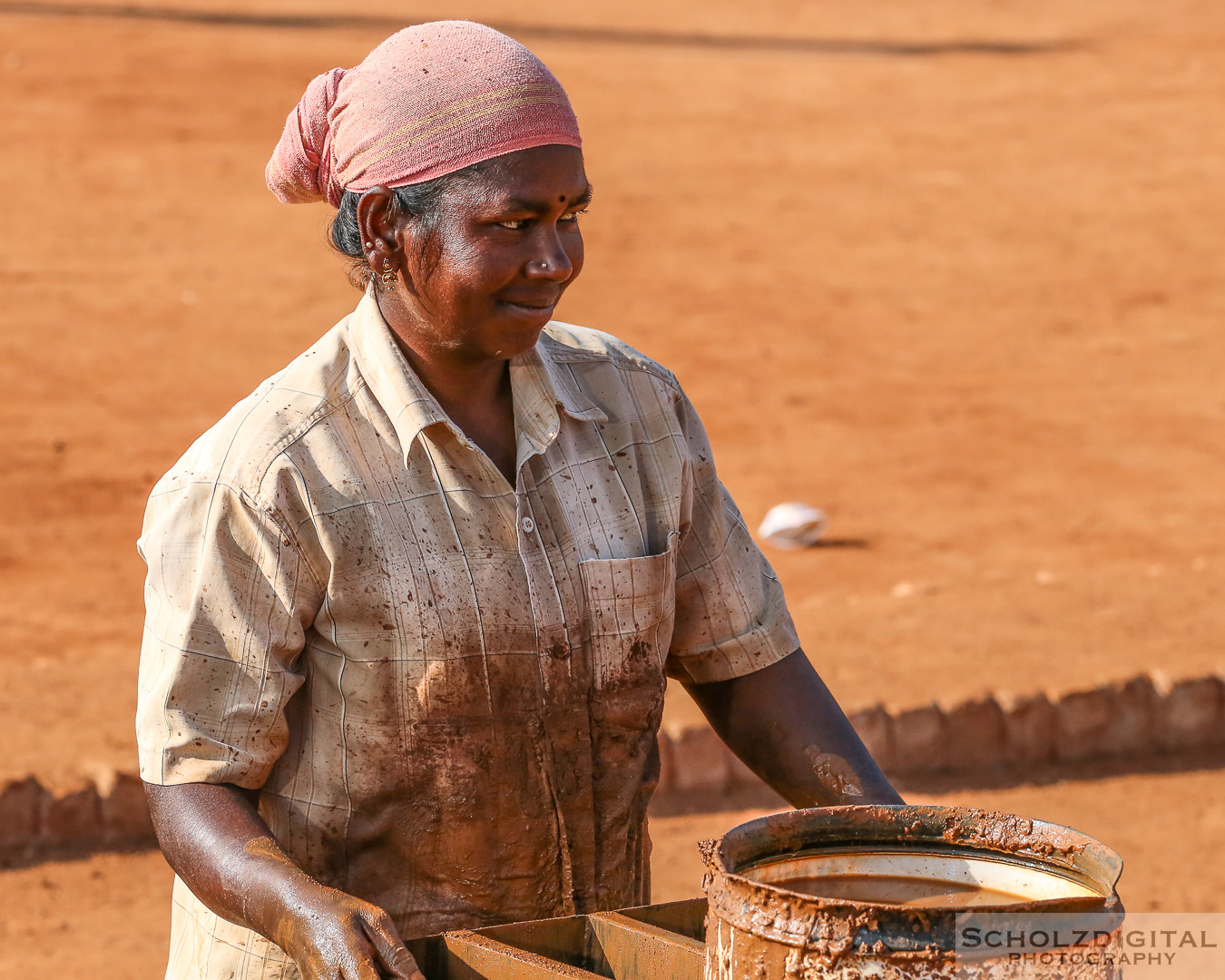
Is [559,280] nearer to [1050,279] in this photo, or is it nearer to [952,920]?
[952,920]

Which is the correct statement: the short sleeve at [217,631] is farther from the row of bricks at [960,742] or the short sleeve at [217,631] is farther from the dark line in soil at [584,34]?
the dark line in soil at [584,34]

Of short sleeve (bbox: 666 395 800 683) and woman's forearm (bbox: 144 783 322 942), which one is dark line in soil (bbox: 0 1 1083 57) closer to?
short sleeve (bbox: 666 395 800 683)

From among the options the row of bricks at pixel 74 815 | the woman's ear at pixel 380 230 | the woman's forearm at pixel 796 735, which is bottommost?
the row of bricks at pixel 74 815

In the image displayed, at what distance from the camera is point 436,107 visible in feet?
7.03

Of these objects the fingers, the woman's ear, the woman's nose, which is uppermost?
the woman's ear

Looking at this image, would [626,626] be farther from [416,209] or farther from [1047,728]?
[1047,728]

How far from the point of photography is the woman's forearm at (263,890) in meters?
1.85

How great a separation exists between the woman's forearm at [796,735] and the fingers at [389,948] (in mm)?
758

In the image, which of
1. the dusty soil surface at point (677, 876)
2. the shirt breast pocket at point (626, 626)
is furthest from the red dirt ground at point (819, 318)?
the shirt breast pocket at point (626, 626)

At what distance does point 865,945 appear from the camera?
156 cm

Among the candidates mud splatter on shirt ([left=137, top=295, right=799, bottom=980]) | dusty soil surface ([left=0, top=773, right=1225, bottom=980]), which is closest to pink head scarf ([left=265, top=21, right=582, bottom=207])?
mud splatter on shirt ([left=137, top=295, right=799, bottom=980])

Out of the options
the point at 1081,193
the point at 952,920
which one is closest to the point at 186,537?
the point at 952,920

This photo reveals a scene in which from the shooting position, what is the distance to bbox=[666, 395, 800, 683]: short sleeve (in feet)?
8.19

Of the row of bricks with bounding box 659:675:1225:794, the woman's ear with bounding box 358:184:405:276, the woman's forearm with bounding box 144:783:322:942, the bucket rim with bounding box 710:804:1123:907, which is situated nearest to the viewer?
the bucket rim with bounding box 710:804:1123:907
